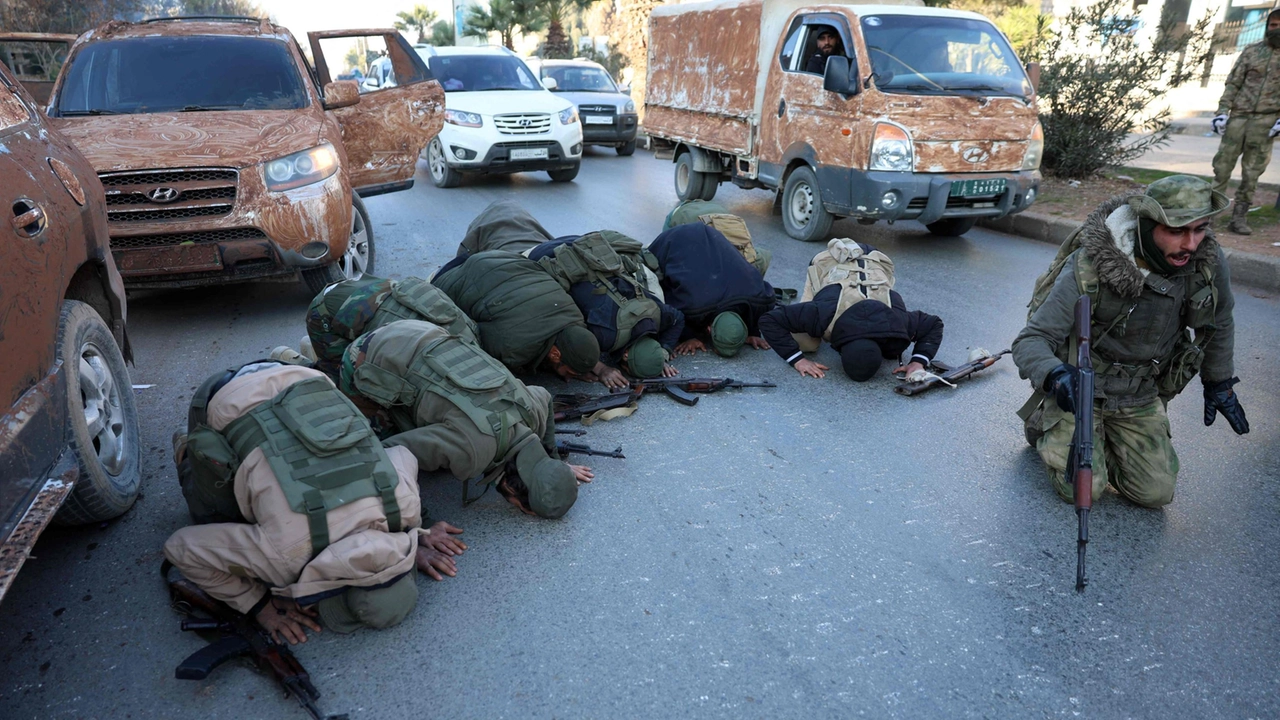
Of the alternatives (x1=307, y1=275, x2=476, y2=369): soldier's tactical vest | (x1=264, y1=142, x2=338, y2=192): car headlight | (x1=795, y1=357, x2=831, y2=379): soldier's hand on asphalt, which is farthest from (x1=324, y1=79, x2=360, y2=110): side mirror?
(x1=795, y1=357, x2=831, y2=379): soldier's hand on asphalt

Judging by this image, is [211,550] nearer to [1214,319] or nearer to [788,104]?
[1214,319]

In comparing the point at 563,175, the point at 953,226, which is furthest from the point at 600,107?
Result: the point at 953,226

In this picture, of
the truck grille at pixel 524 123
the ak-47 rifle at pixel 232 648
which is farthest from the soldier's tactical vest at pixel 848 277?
the truck grille at pixel 524 123

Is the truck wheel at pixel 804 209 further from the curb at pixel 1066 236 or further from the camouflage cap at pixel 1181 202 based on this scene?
the camouflage cap at pixel 1181 202

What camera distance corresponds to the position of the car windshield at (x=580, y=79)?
14.8m

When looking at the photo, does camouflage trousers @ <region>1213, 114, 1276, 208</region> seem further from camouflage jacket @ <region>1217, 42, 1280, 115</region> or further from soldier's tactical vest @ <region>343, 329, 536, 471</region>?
soldier's tactical vest @ <region>343, 329, 536, 471</region>

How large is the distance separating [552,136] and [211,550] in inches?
359

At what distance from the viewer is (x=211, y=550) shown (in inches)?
93.7

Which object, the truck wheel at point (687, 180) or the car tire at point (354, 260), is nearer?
the car tire at point (354, 260)

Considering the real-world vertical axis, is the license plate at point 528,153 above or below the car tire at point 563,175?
above

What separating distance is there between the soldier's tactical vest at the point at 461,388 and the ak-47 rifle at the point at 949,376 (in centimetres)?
226

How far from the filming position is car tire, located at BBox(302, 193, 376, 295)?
5.54 metres

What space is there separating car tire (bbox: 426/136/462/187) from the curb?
261 inches

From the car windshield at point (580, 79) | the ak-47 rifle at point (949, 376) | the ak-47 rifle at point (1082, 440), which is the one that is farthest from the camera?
the car windshield at point (580, 79)
